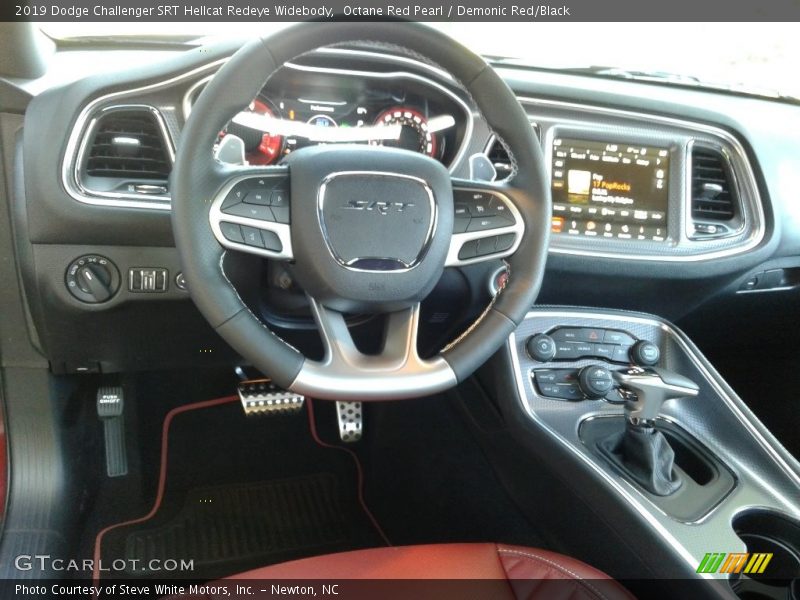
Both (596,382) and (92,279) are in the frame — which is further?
(596,382)

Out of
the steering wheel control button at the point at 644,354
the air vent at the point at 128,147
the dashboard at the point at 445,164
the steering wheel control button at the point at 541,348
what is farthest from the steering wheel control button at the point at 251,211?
the steering wheel control button at the point at 644,354

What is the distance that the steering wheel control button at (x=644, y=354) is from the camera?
4.95 ft

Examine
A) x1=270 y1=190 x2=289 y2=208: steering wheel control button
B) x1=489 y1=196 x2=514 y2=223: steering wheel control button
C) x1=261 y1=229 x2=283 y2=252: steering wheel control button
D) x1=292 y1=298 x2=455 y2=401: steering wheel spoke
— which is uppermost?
x1=270 y1=190 x2=289 y2=208: steering wheel control button

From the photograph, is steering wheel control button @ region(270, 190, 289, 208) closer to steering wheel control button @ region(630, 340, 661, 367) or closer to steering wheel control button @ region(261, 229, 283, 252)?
steering wheel control button @ region(261, 229, 283, 252)

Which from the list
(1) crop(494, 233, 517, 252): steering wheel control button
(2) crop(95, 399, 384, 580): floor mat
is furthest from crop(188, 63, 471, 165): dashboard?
(2) crop(95, 399, 384, 580): floor mat

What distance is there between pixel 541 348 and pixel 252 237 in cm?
68

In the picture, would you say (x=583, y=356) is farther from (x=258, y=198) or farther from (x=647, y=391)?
(x=258, y=198)

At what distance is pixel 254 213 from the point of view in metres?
0.98

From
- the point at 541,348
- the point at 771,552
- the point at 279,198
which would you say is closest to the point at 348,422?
the point at 541,348

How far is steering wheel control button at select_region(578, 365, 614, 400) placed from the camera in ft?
4.56

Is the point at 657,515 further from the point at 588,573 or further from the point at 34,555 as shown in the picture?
the point at 34,555

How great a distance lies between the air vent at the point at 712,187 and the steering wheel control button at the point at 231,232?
1059 millimetres

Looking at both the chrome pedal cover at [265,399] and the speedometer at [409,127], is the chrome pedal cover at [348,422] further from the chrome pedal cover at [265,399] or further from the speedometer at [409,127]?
the speedometer at [409,127]

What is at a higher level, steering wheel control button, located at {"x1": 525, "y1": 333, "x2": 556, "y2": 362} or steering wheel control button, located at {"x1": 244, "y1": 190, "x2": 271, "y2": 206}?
steering wheel control button, located at {"x1": 244, "y1": 190, "x2": 271, "y2": 206}
